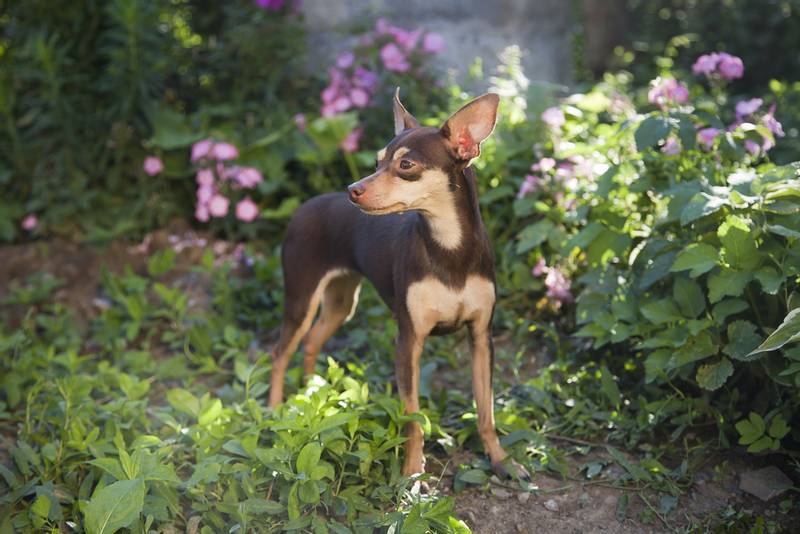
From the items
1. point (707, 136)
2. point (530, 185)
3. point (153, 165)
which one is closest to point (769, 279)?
point (707, 136)

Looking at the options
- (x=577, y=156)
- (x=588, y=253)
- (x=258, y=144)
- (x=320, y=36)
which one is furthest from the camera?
(x=320, y=36)

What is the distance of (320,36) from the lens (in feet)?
23.4

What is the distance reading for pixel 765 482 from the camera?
352 centimetres

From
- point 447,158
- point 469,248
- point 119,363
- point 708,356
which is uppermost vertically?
point 447,158

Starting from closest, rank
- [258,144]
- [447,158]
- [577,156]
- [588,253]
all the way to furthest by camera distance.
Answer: [447,158] → [588,253] → [577,156] → [258,144]

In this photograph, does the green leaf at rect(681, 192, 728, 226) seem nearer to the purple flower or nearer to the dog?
the dog

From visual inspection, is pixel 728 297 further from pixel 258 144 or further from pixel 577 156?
pixel 258 144

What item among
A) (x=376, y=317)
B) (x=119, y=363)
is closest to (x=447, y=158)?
(x=376, y=317)

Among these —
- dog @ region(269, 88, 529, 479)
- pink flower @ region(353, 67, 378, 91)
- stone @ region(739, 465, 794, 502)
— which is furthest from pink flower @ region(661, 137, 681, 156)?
pink flower @ region(353, 67, 378, 91)

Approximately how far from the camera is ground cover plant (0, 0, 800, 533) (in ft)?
11.2

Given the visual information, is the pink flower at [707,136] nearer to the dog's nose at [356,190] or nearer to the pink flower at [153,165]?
the dog's nose at [356,190]

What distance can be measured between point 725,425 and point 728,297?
547 millimetres

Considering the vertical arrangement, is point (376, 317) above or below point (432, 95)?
below

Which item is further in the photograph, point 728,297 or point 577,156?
point 577,156
